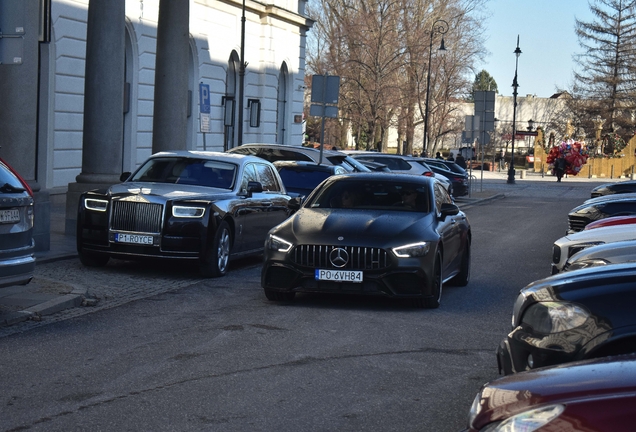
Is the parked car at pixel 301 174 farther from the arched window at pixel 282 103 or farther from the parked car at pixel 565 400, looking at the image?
the arched window at pixel 282 103

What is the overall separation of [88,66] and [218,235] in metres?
6.02

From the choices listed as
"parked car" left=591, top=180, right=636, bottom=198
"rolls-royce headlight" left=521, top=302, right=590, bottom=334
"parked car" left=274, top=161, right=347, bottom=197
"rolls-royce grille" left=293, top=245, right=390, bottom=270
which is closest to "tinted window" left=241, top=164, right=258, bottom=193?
"rolls-royce grille" left=293, top=245, right=390, bottom=270

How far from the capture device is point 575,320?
17.3 ft

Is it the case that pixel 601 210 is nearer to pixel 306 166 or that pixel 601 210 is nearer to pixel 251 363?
pixel 306 166

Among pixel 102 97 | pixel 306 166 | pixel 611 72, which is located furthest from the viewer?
pixel 611 72

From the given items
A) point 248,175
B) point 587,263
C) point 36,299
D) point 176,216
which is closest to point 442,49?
point 248,175

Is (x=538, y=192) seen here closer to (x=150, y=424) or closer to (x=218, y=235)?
(x=218, y=235)

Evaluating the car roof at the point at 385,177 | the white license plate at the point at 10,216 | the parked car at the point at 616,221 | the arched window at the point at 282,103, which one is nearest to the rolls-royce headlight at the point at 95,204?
the car roof at the point at 385,177

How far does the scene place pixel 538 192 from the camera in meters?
49.5

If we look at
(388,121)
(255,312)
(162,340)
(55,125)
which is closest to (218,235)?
(255,312)

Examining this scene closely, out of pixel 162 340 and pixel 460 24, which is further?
pixel 460 24

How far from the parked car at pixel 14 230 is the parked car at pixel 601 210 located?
996 cm

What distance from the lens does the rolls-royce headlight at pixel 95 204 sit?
13.0m

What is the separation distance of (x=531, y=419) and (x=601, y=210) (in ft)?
45.9
